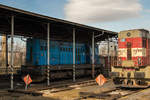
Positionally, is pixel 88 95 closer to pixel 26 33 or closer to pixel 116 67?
pixel 116 67

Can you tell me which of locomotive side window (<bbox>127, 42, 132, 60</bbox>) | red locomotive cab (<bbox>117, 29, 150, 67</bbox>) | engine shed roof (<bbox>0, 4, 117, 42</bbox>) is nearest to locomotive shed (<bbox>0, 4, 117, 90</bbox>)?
engine shed roof (<bbox>0, 4, 117, 42</bbox>)

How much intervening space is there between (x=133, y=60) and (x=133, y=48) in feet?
3.33

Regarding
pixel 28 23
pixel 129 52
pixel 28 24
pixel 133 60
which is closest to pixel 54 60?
pixel 28 24

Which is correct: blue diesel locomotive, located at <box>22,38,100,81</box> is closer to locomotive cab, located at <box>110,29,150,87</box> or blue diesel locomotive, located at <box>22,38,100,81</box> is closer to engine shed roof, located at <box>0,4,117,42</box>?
engine shed roof, located at <box>0,4,117,42</box>

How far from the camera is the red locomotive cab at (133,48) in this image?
1076 cm

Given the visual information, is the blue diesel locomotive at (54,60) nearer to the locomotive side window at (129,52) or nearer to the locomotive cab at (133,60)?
the locomotive cab at (133,60)

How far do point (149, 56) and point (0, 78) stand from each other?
42.5 feet

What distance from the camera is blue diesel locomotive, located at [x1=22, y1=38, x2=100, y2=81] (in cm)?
1488

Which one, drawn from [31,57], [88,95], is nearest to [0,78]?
[31,57]

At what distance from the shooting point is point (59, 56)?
17.0 m

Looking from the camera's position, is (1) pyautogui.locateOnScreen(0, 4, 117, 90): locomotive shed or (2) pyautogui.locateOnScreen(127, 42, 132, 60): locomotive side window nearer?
(1) pyautogui.locateOnScreen(0, 4, 117, 90): locomotive shed

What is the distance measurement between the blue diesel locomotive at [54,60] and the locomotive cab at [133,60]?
622 cm

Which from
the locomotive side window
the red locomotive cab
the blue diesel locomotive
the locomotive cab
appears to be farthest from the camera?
the blue diesel locomotive

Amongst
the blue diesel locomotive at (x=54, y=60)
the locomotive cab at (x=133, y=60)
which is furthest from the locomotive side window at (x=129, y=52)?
the blue diesel locomotive at (x=54, y=60)
